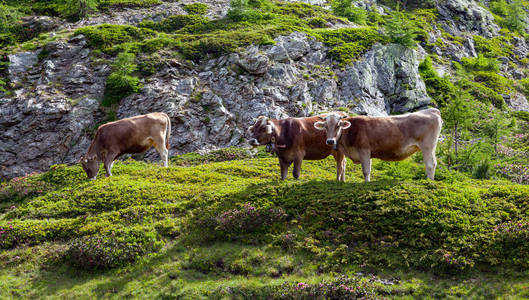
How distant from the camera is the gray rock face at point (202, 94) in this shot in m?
24.6

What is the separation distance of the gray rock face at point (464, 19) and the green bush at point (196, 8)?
3839 centimetres

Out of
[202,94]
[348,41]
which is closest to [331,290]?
[202,94]

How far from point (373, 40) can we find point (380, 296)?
32402 mm

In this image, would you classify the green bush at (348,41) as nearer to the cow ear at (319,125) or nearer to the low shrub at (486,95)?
the low shrub at (486,95)

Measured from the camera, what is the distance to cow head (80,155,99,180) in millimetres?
15922

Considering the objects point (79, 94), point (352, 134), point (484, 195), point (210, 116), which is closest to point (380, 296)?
point (484, 195)

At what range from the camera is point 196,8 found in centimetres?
4278

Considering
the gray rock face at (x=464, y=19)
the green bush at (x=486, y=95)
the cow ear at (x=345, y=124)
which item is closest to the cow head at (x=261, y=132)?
the cow ear at (x=345, y=124)

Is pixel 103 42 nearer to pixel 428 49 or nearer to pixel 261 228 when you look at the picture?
pixel 261 228

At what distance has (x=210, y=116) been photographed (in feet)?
86.4

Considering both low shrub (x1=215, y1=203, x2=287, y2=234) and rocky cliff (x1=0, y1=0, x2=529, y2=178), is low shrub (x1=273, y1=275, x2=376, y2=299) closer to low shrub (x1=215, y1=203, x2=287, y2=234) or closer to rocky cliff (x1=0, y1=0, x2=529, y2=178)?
low shrub (x1=215, y1=203, x2=287, y2=234)

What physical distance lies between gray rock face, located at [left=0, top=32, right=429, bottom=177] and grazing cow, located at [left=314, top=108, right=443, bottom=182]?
14.3 metres

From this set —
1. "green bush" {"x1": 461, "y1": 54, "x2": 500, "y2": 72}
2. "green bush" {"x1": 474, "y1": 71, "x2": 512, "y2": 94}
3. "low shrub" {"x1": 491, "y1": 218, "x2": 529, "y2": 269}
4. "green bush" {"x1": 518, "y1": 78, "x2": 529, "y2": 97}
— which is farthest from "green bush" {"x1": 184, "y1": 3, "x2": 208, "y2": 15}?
"low shrub" {"x1": 491, "y1": 218, "x2": 529, "y2": 269}

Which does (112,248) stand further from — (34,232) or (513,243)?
(513,243)
